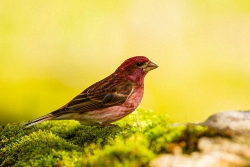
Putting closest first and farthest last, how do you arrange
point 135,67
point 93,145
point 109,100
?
point 93,145 < point 109,100 < point 135,67

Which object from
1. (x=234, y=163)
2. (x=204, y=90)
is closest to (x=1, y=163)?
(x=234, y=163)

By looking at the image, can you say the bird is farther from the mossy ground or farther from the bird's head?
the mossy ground

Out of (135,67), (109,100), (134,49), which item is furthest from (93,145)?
(134,49)

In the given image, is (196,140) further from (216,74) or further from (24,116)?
(216,74)

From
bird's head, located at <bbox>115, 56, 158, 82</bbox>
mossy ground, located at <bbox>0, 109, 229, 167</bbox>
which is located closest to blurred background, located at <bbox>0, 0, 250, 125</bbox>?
bird's head, located at <bbox>115, 56, 158, 82</bbox>

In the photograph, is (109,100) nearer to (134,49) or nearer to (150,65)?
(150,65)

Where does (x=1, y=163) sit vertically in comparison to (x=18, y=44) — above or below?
below
